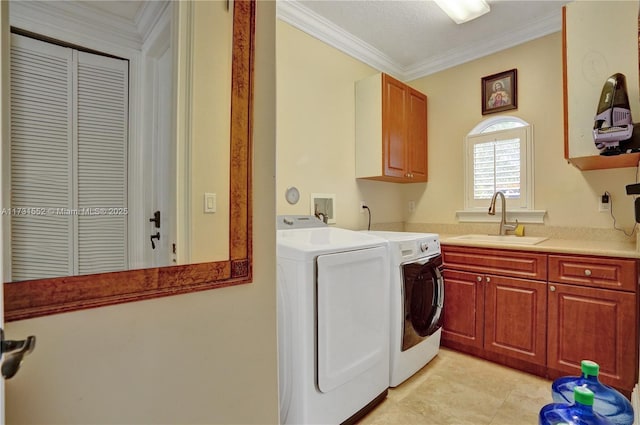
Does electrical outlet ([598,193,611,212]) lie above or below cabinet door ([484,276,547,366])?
above

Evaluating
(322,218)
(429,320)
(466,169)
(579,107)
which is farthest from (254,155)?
(466,169)

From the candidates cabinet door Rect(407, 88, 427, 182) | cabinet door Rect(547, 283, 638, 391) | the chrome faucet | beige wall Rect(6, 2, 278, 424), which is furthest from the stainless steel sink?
beige wall Rect(6, 2, 278, 424)

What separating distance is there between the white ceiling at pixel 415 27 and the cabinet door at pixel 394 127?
0.38m

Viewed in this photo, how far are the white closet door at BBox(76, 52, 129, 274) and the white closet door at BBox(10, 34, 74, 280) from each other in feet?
0.08

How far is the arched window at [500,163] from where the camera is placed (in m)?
2.72

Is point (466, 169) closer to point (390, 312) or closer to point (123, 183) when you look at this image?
point (390, 312)

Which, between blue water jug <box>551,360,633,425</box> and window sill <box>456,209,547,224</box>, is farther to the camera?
window sill <box>456,209,547,224</box>

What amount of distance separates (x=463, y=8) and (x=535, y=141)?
1.23 meters

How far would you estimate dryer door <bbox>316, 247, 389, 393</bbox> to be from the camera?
1503 millimetres

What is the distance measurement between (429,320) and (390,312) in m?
0.46

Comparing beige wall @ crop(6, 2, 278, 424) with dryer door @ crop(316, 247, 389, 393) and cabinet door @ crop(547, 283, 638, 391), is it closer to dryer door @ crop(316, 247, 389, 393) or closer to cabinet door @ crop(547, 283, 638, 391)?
dryer door @ crop(316, 247, 389, 393)

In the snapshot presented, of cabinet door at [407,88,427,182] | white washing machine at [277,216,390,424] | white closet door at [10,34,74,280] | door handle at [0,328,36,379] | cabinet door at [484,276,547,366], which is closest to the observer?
door handle at [0,328,36,379]

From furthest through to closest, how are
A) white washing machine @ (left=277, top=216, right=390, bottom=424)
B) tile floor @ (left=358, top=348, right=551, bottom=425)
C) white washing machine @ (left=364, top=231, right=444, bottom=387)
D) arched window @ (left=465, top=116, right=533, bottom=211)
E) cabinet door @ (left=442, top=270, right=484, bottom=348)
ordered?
arched window @ (left=465, top=116, right=533, bottom=211) < cabinet door @ (left=442, top=270, right=484, bottom=348) < white washing machine @ (left=364, top=231, right=444, bottom=387) < tile floor @ (left=358, top=348, right=551, bottom=425) < white washing machine @ (left=277, top=216, right=390, bottom=424)

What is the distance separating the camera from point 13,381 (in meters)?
0.65
